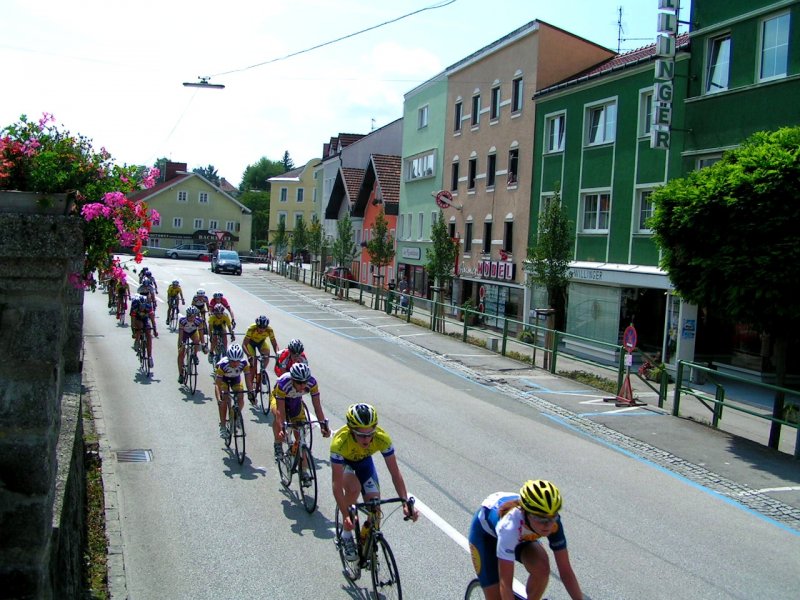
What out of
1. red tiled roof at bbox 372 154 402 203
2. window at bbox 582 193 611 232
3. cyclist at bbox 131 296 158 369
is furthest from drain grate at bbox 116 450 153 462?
red tiled roof at bbox 372 154 402 203

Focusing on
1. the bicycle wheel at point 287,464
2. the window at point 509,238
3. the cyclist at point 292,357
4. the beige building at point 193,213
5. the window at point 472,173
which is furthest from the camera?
the beige building at point 193,213

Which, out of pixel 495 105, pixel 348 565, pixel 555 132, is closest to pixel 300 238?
pixel 495 105

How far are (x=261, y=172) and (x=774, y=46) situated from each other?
480 ft

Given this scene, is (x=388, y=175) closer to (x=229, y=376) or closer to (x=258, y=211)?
(x=229, y=376)

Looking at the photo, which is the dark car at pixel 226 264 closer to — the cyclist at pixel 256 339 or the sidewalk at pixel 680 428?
the sidewalk at pixel 680 428

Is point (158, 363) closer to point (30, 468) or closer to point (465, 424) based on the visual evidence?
point (465, 424)

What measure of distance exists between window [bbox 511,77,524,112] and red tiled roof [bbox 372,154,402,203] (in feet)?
48.0

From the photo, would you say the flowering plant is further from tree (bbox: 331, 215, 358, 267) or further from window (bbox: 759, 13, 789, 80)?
tree (bbox: 331, 215, 358, 267)

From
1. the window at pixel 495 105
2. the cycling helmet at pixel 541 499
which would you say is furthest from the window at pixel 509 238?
the cycling helmet at pixel 541 499

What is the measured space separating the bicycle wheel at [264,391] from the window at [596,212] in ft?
45.4

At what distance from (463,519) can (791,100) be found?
45.1 feet

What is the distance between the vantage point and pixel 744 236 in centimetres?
1280

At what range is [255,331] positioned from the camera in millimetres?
13820

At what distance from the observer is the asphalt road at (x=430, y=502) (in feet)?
22.8
